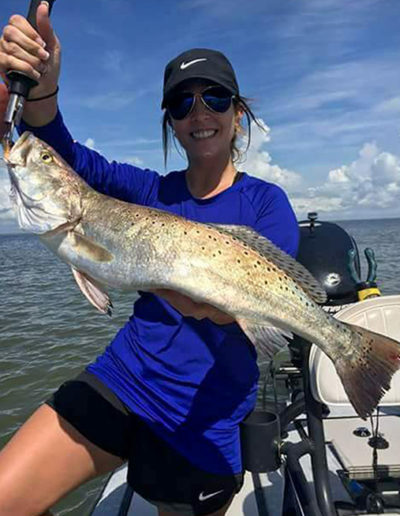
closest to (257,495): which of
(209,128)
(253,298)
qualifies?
(253,298)

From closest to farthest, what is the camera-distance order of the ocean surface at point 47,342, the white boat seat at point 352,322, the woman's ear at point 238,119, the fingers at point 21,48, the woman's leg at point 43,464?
the fingers at point 21,48, the woman's leg at point 43,464, the white boat seat at point 352,322, the woman's ear at point 238,119, the ocean surface at point 47,342

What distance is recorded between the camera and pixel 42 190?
2.93 metres

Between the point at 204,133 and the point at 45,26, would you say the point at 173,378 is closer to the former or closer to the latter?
the point at 204,133

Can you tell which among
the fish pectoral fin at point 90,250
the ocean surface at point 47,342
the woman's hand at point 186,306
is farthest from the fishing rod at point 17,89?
the ocean surface at point 47,342

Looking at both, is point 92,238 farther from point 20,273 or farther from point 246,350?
point 20,273

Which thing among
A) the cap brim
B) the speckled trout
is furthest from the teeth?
the speckled trout

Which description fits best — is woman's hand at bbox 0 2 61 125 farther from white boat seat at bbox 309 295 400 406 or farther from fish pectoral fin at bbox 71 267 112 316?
white boat seat at bbox 309 295 400 406

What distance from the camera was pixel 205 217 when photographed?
10.5 feet

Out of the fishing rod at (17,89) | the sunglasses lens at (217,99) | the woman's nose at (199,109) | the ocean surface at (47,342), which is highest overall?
the sunglasses lens at (217,99)

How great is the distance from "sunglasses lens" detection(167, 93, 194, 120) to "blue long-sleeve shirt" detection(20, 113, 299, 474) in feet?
1.95

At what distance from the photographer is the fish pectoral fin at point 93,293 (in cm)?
285

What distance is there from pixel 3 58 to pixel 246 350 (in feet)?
7.55

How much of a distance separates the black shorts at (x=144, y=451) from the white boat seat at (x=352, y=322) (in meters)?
0.95

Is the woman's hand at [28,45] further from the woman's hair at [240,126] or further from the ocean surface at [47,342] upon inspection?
the ocean surface at [47,342]
